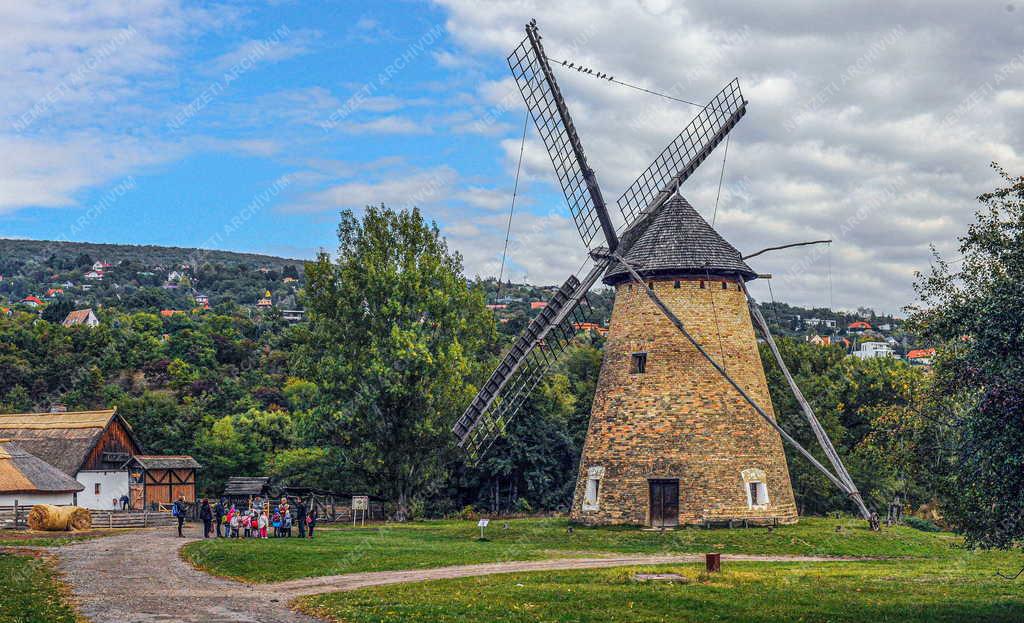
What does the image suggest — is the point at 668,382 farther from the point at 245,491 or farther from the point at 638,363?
the point at 245,491

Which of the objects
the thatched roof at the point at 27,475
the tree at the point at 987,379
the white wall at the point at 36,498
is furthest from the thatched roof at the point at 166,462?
the tree at the point at 987,379

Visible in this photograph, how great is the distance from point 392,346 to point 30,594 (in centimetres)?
2168

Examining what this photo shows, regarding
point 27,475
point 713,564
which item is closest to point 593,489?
point 713,564

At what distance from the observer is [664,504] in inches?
1281

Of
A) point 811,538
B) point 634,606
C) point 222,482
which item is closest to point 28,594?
point 634,606

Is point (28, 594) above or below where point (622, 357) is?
below

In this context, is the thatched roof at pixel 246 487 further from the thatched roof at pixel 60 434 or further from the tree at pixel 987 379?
the tree at pixel 987 379

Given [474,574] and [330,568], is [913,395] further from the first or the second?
[330,568]

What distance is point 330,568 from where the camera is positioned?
24.1 m

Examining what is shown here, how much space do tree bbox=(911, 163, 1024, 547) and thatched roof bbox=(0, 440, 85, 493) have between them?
119ft

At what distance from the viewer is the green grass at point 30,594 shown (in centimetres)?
1680

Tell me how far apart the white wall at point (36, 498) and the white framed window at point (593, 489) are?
22576 millimetres

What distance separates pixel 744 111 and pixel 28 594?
30394 millimetres

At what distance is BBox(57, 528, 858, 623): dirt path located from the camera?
58.4 feet
